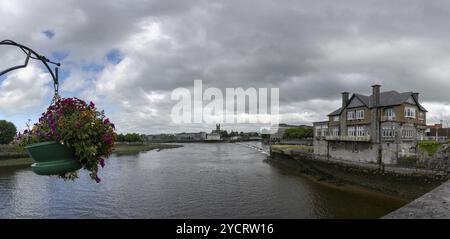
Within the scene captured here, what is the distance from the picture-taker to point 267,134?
610 ft

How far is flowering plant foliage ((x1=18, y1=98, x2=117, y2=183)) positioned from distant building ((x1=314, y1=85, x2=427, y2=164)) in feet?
120

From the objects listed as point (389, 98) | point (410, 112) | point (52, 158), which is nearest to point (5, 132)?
point (389, 98)

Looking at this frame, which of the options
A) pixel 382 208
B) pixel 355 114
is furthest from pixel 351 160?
pixel 382 208

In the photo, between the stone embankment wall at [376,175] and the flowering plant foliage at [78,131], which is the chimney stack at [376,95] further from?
the flowering plant foliage at [78,131]

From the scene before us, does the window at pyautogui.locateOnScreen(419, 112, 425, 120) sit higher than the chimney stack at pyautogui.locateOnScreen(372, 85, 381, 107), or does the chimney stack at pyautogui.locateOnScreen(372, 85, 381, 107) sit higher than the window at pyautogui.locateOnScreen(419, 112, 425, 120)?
the chimney stack at pyautogui.locateOnScreen(372, 85, 381, 107)

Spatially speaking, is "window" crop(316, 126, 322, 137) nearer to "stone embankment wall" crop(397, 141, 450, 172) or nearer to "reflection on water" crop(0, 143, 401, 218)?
"reflection on water" crop(0, 143, 401, 218)

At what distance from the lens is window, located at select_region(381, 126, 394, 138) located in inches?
1385

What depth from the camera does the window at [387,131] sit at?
3519 cm

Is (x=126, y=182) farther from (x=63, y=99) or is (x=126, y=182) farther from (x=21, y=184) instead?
(x=63, y=99)

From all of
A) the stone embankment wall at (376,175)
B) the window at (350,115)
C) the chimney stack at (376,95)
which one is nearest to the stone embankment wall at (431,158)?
the stone embankment wall at (376,175)

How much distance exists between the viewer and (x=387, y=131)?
3581cm

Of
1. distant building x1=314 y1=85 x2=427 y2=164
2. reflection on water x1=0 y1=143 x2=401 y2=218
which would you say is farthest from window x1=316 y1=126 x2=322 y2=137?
reflection on water x1=0 y1=143 x2=401 y2=218
